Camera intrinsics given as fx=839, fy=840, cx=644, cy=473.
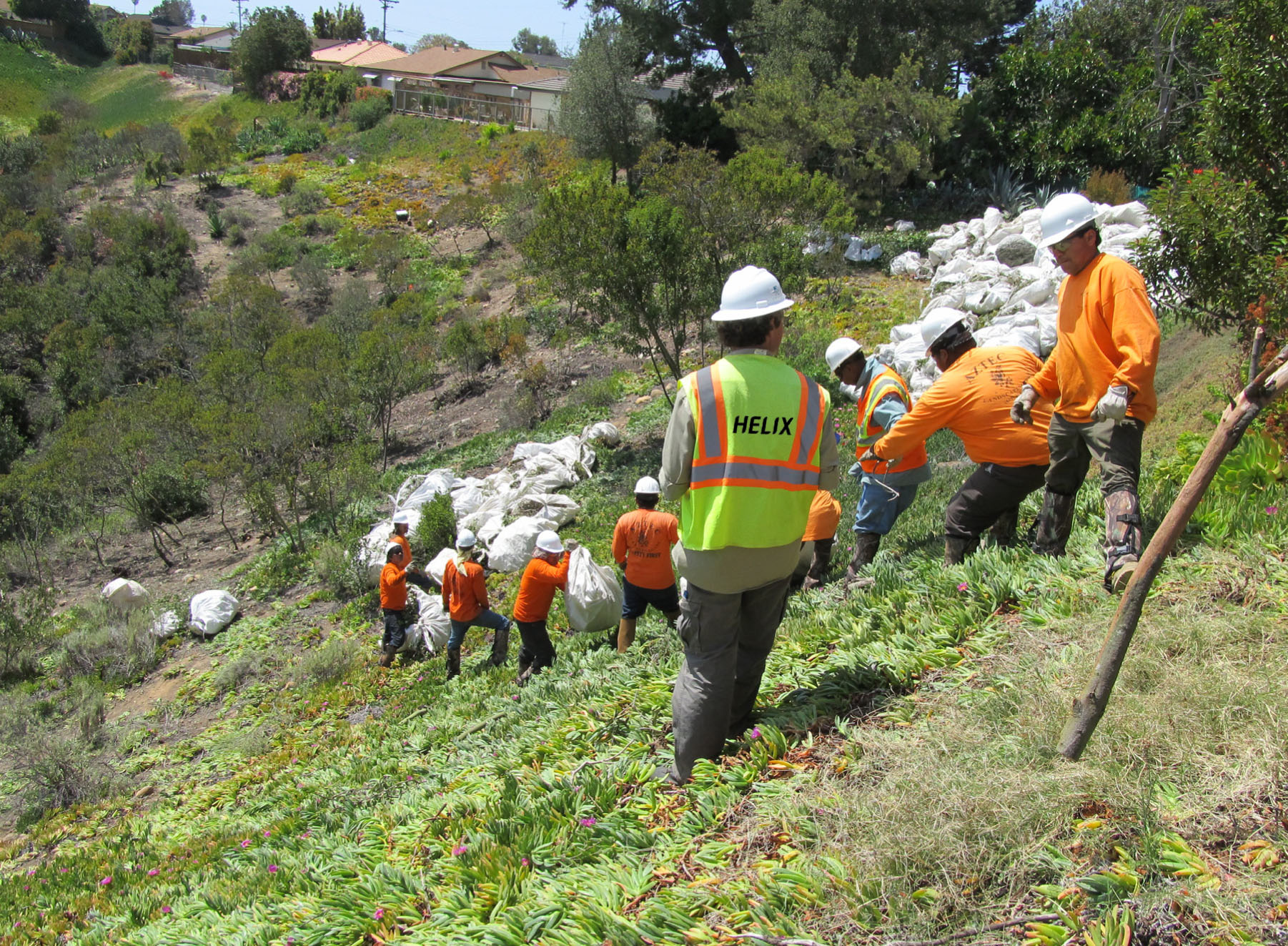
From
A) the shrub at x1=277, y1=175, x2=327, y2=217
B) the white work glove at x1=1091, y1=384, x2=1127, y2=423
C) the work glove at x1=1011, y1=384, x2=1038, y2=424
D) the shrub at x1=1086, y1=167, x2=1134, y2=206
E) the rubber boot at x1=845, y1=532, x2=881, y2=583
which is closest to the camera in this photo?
the white work glove at x1=1091, y1=384, x2=1127, y2=423

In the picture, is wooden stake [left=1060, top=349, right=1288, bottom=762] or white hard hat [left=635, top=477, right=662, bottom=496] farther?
white hard hat [left=635, top=477, right=662, bottom=496]

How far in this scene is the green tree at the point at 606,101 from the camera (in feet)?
105

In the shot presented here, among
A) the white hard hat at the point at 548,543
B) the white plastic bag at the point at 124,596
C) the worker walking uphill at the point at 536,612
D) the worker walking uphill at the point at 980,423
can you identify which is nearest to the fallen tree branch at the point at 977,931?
the worker walking uphill at the point at 980,423

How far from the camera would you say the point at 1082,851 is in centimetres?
229

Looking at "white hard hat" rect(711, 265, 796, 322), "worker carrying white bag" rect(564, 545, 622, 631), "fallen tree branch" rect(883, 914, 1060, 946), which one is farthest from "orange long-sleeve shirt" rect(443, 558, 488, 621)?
"fallen tree branch" rect(883, 914, 1060, 946)

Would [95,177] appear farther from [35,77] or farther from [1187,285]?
[1187,285]

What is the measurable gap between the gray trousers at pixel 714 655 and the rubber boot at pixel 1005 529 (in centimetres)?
188

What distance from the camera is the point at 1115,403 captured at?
3.42 meters

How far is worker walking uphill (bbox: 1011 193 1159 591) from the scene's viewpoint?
3.50 metres

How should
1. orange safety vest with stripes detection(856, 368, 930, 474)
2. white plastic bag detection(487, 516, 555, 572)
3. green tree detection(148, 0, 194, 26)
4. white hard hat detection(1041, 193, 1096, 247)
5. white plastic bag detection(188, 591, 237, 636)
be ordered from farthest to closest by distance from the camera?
green tree detection(148, 0, 194, 26), white plastic bag detection(188, 591, 237, 636), white plastic bag detection(487, 516, 555, 572), orange safety vest with stripes detection(856, 368, 930, 474), white hard hat detection(1041, 193, 1096, 247)

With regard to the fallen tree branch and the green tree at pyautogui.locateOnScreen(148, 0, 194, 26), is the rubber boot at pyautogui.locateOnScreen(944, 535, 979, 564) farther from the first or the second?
the green tree at pyautogui.locateOnScreen(148, 0, 194, 26)

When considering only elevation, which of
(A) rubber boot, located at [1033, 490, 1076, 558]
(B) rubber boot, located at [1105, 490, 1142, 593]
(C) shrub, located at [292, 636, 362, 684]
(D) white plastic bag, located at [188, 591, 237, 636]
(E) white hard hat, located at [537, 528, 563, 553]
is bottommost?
(D) white plastic bag, located at [188, 591, 237, 636]

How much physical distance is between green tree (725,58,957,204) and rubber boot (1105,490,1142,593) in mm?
19732

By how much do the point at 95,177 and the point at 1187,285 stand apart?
2162 inches
